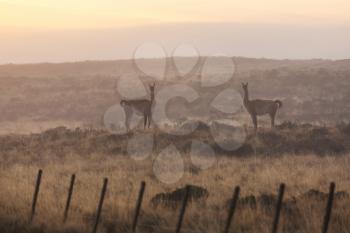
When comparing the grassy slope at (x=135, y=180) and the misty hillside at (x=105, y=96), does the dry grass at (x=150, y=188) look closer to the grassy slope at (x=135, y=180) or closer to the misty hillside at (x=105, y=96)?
the grassy slope at (x=135, y=180)

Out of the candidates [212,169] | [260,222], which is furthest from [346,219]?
[212,169]

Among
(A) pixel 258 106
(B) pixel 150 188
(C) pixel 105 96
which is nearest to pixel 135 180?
(B) pixel 150 188

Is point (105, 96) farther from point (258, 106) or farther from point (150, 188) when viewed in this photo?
point (150, 188)

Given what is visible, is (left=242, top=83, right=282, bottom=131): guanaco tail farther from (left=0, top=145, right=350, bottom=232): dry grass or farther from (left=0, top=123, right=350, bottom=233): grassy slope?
(left=0, top=145, right=350, bottom=232): dry grass

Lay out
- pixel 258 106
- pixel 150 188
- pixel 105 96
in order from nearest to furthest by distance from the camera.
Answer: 1. pixel 150 188
2. pixel 258 106
3. pixel 105 96

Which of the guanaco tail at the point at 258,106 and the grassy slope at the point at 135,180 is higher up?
the guanaco tail at the point at 258,106

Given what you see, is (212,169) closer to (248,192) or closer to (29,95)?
(248,192)

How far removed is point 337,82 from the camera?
2382 inches

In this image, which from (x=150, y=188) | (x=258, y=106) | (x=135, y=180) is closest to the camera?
(x=150, y=188)

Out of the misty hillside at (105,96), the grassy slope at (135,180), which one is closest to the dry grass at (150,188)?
the grassy slope at (135,180)

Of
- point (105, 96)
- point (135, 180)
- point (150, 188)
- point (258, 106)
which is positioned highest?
point (258, 106)

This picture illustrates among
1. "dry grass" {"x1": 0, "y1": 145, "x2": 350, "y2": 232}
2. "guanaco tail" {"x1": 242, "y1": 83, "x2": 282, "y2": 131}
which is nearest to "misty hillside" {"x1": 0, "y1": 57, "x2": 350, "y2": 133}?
"guanaco tail" {"x1": 242, "y1": 83, "x2": 282, "y2": 131}

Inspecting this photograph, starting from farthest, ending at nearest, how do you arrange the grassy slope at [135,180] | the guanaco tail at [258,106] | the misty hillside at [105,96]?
the misty hillside at [105,96] → the guanaco tail at [258,106] → the grassy slope at [135,180]

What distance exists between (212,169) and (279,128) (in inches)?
377
